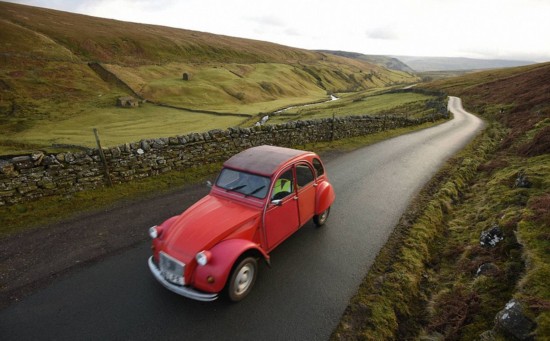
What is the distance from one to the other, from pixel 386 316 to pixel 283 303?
1906 millimetres

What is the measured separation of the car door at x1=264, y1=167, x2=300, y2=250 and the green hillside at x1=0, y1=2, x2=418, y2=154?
2632 cm

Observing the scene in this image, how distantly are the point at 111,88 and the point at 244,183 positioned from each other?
6104 centimetres

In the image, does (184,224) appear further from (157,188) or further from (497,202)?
(497,202)

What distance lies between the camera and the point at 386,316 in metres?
5.20

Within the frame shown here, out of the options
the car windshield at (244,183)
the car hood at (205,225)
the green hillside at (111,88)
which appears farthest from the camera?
the green hillside at (111,88)

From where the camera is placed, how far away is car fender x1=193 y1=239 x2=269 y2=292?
196 inches

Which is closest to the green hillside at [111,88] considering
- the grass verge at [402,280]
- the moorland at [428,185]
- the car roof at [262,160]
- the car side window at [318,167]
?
the moorland at [428,185]

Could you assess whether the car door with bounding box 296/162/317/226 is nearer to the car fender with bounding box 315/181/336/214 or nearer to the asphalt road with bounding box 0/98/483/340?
the car fender with bounding box 315/181/336/214

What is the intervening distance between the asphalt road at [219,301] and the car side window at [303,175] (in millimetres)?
1593

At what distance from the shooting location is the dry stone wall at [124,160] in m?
9.02

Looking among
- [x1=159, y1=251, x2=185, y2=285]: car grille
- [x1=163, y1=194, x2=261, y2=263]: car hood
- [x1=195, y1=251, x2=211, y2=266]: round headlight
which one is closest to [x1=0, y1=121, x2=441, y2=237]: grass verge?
[x1=163, y1=194, x2=261, y2=263]: car hood

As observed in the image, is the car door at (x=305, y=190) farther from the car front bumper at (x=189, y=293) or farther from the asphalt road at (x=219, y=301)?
the car front bumper at (x=189, y=293)

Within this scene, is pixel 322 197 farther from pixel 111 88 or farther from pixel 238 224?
pixel 111 88

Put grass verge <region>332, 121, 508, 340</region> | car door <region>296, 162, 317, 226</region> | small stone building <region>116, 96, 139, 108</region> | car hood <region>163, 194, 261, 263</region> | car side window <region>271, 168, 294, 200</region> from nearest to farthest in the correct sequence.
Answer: grass verge <region>332, 121, 508, 340</region>, car hood <region>163, 194, 261, 263</region>, car side window <region>271, 168, 294, 200</region>, car door <region>296, 162, 317, 226</region>, small stone building <region>116, 96, 139, 108</region>
